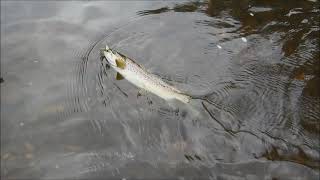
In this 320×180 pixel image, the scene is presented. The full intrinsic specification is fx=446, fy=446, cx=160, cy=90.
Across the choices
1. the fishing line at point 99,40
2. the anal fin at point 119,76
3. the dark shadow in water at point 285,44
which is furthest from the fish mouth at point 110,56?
the dark shadow in water at point 285,44

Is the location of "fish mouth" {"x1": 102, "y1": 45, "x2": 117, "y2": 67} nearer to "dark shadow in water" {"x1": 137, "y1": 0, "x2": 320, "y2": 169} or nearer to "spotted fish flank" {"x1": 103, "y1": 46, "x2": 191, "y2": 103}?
"spotted fish flank" {"x1": 103, "y1": 46, "x2": 191, "y2": 103}

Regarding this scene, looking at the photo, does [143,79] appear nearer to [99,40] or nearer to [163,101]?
[163,101]

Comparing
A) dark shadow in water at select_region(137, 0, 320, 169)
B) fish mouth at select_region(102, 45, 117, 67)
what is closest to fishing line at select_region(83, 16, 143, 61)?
dark shadow in water at select_region(137, 0, 320, 169)

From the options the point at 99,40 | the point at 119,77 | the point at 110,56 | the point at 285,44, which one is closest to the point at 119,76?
the point at 119,77

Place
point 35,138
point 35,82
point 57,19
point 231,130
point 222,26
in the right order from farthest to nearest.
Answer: point 57,19 → point 222,26 → point 35,82 → point 35,138 → point 231,130

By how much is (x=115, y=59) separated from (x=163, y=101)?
2.78 ft

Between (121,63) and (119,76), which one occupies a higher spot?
(121,63)

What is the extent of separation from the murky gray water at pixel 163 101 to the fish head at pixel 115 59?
279 millimetres

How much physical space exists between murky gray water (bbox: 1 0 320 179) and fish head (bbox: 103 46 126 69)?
0.91 feet

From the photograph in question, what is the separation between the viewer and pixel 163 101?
5730mm

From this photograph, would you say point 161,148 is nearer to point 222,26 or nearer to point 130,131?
point 130,131

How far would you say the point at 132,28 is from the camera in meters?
7.11

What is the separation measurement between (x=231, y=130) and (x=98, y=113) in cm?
175

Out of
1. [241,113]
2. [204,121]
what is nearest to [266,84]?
[241,113]
